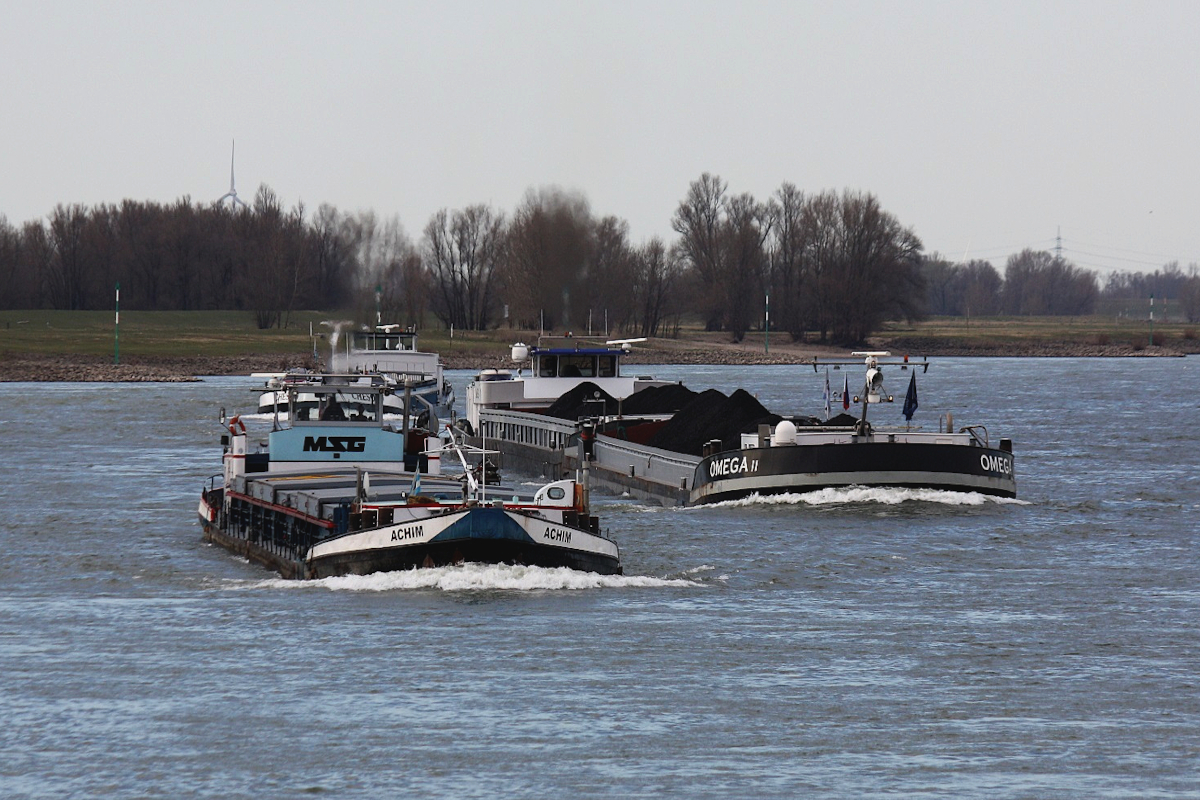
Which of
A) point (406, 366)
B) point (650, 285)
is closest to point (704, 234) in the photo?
point (650, 285)

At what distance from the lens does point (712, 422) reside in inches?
1709

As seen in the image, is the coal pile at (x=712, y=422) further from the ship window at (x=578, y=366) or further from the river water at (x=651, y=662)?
the ship window at (x=578, y=366)

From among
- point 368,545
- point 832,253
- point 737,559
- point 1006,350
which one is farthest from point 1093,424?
point 1006,350

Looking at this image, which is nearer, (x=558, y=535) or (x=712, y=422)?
(x=558, y=535)

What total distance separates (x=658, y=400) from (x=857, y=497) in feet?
52.6

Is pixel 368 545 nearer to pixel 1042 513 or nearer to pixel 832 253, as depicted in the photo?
pixel 1042 513

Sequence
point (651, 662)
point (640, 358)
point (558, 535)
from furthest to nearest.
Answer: point (640, 358), point (558, 535), point (651, 662)

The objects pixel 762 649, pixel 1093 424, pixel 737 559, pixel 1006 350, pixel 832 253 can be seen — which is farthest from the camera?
pixel 1006 350

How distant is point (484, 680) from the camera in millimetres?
20047

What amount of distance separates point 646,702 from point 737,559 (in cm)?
1112

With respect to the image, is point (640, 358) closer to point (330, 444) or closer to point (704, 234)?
point (704, 234)

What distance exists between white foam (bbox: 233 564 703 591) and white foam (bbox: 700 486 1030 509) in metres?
11.0

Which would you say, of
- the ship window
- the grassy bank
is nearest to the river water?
the ship window

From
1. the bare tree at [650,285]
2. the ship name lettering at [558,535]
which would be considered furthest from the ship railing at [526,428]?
the bare tree at [650,285]
